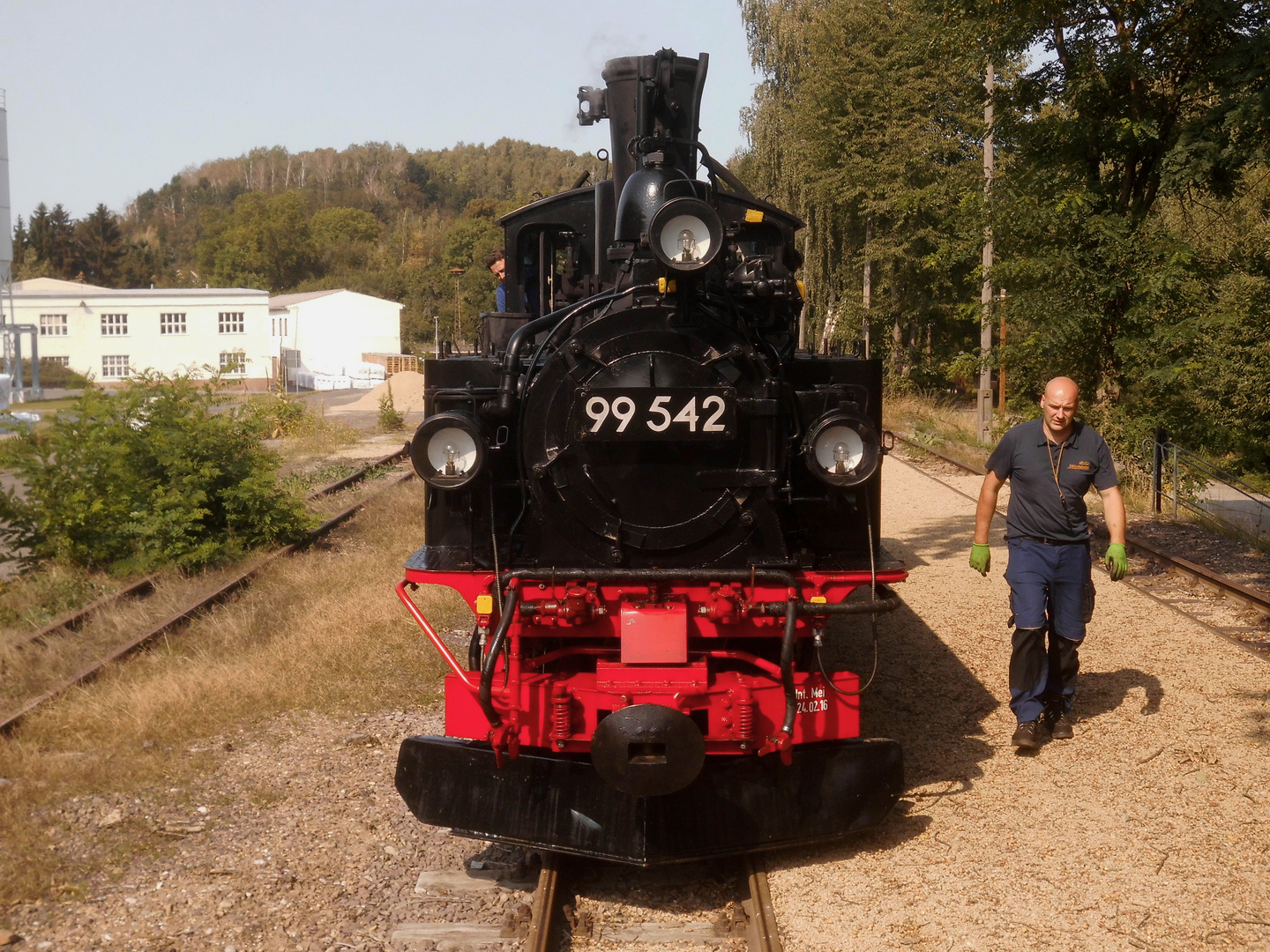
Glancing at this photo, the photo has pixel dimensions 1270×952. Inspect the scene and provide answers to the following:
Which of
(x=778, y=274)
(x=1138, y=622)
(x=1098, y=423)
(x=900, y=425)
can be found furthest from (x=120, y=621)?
(x=900, y=425)

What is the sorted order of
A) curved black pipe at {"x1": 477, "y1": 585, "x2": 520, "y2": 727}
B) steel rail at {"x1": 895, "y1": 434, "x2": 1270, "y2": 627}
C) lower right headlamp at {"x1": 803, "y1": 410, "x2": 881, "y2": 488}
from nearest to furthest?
curved black pipe at {"x1": 477, "y1": 585, "x2": 520, "y2": 727}
lower right headlamp at {"x1": 803, "y1": 410, "x2": 881, "y2": 488}
steel rail at {"x1": 895, "y1": 434, "x2": 1270, "y2": 627}

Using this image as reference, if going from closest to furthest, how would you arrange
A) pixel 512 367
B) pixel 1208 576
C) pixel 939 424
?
pixel 512 367 < pixel 1208 576 < pixel 939 424

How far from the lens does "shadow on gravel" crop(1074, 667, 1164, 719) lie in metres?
6.37

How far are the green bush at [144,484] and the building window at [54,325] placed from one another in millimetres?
41259

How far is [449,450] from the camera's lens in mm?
4465

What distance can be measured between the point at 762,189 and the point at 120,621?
28755 mm

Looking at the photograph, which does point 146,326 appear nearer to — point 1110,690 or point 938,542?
point 938,542

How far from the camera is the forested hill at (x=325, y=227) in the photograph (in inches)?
3017

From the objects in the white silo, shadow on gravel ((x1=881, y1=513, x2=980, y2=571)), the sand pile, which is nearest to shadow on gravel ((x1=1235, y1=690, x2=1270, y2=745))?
shadow on gravel ((x1=881, y1=513, x2=980, y2=571))

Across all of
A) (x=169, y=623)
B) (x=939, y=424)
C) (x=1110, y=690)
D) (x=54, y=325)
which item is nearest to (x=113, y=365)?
(x=54, y=325)

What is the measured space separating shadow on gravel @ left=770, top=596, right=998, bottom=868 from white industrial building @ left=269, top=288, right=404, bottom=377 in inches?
2015

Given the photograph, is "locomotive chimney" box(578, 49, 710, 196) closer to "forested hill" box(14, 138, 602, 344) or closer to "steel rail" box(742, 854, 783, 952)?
"steel rail" box(742, 854, 783, 952)

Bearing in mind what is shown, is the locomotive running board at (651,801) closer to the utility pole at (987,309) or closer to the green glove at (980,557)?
the green glove at (980,557)

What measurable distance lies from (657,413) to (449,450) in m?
0.82
